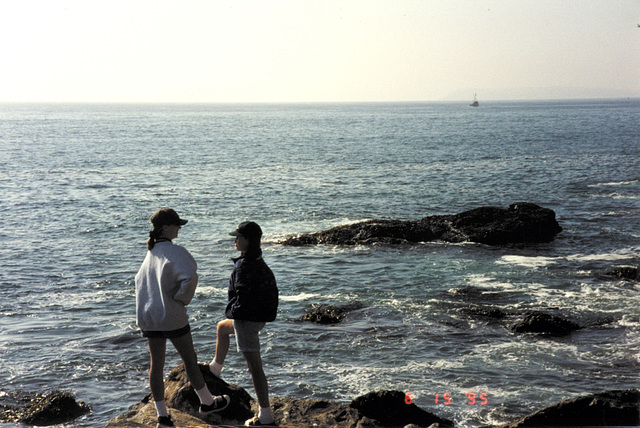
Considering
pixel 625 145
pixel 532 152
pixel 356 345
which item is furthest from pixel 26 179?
pixel 625 145

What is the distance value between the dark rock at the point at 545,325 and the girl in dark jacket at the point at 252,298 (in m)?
9.02

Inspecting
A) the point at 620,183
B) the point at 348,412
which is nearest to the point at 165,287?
the point at 348,412

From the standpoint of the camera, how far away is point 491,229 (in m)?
23.4

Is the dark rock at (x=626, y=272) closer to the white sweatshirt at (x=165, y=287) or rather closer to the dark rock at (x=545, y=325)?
the dark rock at (x=545, y=325)

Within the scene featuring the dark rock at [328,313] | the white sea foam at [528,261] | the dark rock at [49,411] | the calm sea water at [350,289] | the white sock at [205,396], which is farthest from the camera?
the white sea foam at [528,261]

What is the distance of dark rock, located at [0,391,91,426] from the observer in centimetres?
1008

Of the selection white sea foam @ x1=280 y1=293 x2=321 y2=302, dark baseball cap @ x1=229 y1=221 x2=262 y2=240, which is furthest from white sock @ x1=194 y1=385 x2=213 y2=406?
white sea foam @ x1=280 y1=293 x2=321 y2=302

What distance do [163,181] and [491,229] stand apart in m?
30.5

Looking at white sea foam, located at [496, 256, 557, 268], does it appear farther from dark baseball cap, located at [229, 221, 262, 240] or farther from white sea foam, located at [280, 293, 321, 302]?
dark baseball cap, located at [229, 221, 262, 240]

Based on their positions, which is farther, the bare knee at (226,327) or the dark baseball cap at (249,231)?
the bare knee at (226,327)

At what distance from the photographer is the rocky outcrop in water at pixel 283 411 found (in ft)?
23.0

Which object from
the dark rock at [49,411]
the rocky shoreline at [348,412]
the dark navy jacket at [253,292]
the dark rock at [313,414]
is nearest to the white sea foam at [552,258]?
the rocky shoreline at [348,412]

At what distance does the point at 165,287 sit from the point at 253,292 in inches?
35.5

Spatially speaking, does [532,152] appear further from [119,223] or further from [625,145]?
[119,223]
